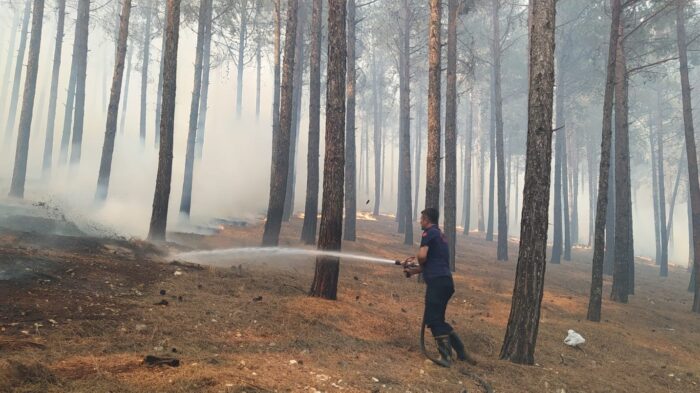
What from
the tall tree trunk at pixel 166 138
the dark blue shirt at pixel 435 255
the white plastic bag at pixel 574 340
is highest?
the tall tree trunk at pixel 166 138

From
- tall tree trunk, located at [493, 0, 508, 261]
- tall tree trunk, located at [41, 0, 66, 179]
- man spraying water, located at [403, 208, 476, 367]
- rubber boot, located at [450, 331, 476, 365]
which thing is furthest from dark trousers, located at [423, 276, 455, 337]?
tall tree trunk, located at [41, 0, 66, 179]

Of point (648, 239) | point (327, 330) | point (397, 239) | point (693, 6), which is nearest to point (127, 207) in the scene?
point (397, 239)

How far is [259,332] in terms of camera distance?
6.57 meters

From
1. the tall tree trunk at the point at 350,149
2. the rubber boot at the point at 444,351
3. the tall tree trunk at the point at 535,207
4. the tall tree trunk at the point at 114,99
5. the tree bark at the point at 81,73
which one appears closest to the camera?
the rubber boot at the point at 444,351

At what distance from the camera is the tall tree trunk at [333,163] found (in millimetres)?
8734

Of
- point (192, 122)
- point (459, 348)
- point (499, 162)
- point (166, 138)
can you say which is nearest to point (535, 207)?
point (459, 348)

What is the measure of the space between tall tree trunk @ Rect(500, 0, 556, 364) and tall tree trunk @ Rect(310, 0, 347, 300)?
3.37 meters

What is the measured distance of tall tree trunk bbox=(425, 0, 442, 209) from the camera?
12.9 metres

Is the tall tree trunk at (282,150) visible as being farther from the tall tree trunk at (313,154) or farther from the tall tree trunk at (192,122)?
the tall tree trunk at (192,122)

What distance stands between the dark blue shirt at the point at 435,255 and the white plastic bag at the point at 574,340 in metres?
4.30

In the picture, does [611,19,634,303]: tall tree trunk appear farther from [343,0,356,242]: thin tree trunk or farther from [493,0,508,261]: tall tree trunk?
[343,0,356,242]: thin tree trunk

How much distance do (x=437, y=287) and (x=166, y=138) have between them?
9575mm

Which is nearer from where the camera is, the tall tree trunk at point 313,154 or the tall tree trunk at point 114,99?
the tall tree trunk at point 313,154

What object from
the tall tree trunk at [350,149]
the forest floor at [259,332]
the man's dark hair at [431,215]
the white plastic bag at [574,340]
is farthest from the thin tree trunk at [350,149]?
the man's dark hair at [431,215]
